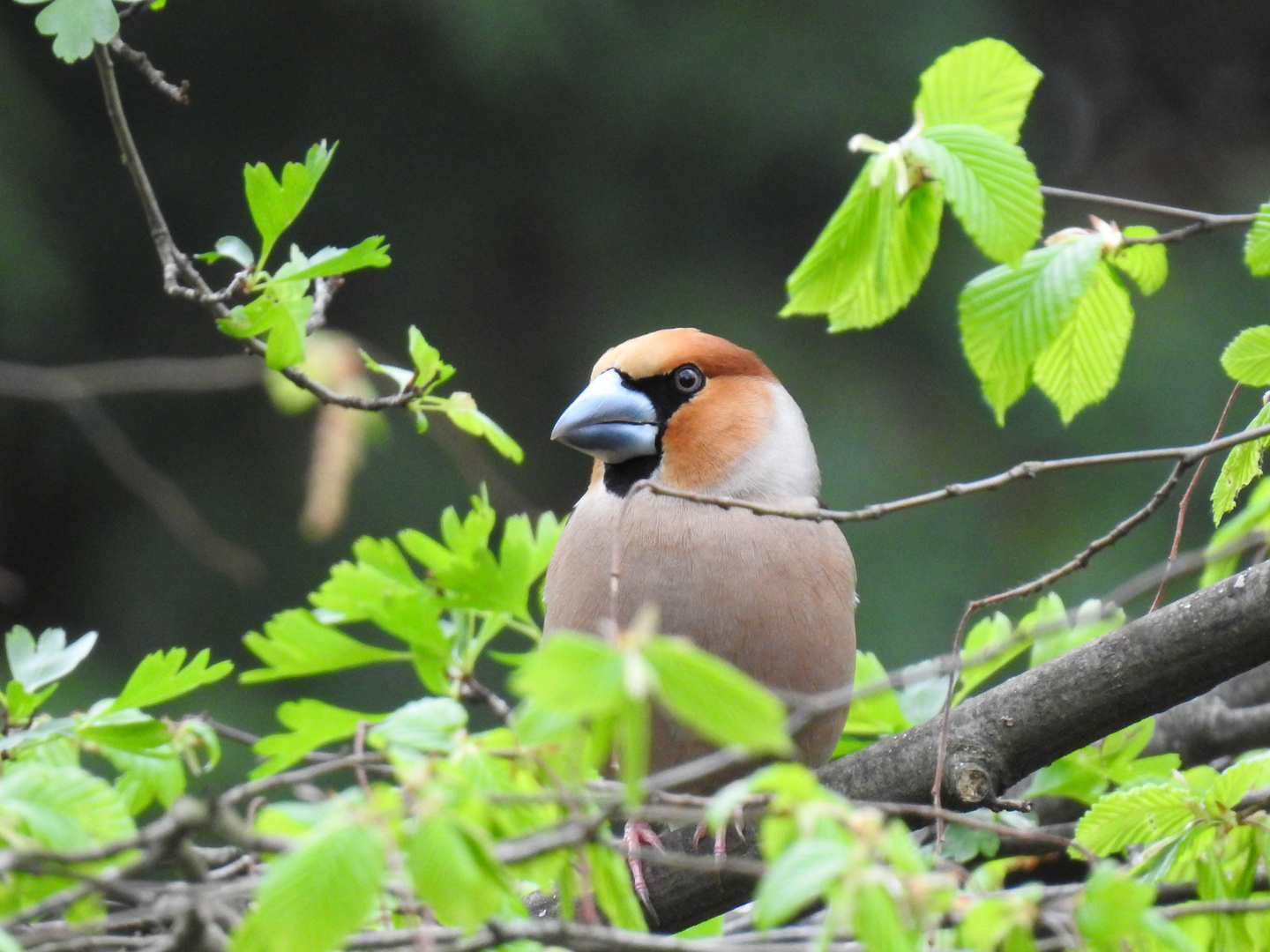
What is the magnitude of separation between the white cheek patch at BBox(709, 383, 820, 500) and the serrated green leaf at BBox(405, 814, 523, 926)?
1.44m

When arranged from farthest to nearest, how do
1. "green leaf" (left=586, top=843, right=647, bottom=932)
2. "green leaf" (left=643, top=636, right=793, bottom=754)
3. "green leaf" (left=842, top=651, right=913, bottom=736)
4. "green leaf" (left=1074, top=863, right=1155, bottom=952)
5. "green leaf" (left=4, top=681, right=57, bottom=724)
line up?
"green leaf" (left=842, top=651, right=913, bottom=736) → "green leaf" (left=4, top=681, right=57, bottom=724) → "green leaf" (left=586, top=843, right=647, bottom=932) → "green leaf" (left=1074, top=863, right=1155, bottom=952) → "green leaf" (left=643, top=636, right=793, bottom=754)

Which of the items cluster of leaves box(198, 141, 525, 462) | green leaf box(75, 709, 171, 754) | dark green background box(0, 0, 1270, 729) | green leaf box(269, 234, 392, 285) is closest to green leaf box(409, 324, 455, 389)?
cluster of leaves box(198, 141, 525, 462)

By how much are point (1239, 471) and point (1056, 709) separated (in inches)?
12.3

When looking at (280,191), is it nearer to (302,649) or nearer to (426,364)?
(426,364)

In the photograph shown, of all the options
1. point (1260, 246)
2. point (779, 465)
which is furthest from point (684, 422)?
point (1260, 246)

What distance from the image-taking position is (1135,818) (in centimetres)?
136

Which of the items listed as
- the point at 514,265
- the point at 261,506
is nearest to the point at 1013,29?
the point at 514,265

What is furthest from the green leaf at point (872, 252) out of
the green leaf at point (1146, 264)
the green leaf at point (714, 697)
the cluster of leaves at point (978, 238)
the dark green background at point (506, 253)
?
the dark green background at point (506, 253)

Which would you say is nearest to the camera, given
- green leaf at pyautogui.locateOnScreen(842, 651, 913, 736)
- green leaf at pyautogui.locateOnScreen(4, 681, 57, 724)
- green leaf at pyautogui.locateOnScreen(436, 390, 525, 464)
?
green leaf at pyautogui.locateOnScreen(4, 681, 57, 724)

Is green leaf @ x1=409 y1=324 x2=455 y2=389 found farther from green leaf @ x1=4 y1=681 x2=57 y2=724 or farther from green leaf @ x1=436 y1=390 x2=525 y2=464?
green leaf @ x1=4 y1=681 x2=57 y2=724

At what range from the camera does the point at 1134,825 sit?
139 cm

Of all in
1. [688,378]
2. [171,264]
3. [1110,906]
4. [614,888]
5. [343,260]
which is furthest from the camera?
[688,378]

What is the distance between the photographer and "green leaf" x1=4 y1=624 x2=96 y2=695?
1.47 m

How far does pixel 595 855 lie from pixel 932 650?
157 inches
